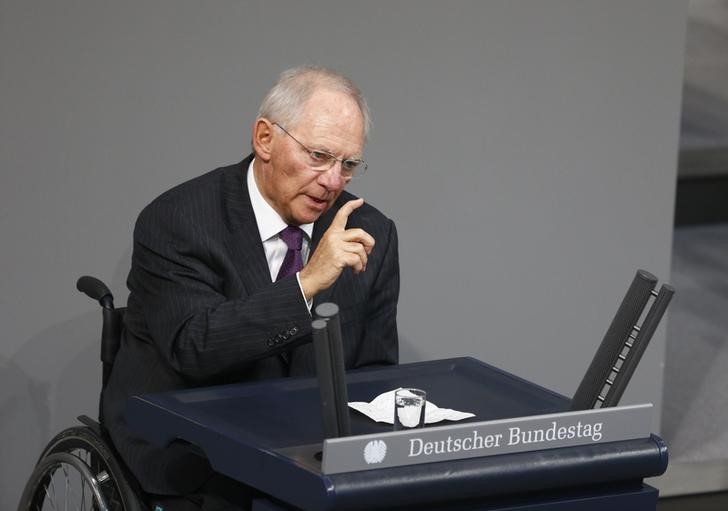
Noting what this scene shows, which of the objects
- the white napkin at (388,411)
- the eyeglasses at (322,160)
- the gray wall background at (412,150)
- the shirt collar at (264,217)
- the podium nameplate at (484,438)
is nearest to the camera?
the podium nameplate at (484,438)

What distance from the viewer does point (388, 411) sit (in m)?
2.41

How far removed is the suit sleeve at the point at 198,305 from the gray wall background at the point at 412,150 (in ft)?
2.44

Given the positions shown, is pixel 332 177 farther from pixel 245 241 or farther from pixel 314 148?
pixel 245 241

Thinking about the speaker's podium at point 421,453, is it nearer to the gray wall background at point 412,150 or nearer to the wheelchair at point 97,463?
the wheelchair at point 97,463

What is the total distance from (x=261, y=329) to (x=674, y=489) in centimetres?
220

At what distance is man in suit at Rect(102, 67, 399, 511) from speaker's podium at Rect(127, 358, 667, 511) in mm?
135

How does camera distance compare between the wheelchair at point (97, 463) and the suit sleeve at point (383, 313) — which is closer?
the wheelchair at point (97, 463)

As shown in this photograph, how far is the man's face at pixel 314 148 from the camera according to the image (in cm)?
272

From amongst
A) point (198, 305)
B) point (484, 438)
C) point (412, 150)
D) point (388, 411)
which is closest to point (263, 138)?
point (198, 305)

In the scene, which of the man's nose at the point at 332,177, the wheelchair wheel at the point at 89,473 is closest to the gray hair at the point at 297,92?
the man's nose at the point at 332,177

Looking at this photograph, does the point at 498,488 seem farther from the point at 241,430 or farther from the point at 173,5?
the point at 173,5

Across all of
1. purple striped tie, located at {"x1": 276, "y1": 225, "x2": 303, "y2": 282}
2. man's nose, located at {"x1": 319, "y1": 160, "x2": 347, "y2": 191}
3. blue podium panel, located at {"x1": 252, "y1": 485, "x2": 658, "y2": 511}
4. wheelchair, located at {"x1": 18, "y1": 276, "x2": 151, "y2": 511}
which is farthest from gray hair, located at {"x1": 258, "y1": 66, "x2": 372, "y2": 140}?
blue podium panel, located at {"x1": 252, "y1": 485, "x2": 658, "y2": 511}

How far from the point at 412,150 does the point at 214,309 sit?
1333 millimetres

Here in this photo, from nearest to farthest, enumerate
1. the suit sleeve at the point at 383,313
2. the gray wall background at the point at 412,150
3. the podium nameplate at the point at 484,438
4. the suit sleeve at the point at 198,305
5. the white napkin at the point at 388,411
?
the podium nameplate at the point at 484,438
the white napkin at the point at 388,411
the suit sleeve at the point at 198,305
the suit sleeve at the point at 383,313
the gray wall background at the point at 412,150
